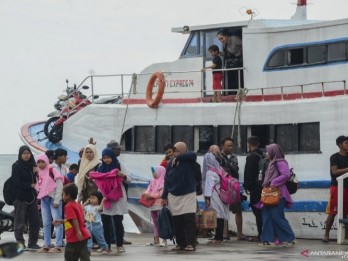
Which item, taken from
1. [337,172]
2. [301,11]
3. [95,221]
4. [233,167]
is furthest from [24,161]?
[301,11]

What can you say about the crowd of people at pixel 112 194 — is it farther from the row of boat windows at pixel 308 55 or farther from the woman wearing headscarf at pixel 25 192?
the row of boat windows at pixel 308 55

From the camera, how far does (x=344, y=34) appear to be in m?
22.1

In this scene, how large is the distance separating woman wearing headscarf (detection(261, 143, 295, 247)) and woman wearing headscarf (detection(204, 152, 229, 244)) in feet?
3.89

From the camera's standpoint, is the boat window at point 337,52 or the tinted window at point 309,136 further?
the boat window at point 337,52

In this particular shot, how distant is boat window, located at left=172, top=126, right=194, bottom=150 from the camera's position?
2380 cm

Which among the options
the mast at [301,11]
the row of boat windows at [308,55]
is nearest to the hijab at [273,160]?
the row of boat windows at [308,55]

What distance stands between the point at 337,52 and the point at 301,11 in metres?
4.25

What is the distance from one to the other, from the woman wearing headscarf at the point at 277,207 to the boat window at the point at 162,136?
5.51m

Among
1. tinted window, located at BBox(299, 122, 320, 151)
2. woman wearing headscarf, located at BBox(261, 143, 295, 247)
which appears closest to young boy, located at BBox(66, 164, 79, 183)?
woman wearing headscarf, located at BBox(261, 143, 295, 247)

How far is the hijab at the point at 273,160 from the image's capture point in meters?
18.8

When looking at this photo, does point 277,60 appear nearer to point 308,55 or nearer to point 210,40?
point 308,55

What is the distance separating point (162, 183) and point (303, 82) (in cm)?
445

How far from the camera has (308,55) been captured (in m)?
22.8

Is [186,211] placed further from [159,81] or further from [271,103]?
[159,81]
